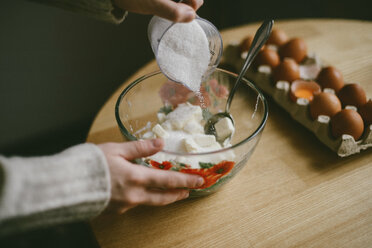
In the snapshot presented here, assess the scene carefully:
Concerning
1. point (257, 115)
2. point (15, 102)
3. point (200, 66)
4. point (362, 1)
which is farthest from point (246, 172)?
point (362, 1)

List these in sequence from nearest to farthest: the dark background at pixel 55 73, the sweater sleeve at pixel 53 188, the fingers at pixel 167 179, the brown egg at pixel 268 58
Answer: the sweater sleeve at pixel 53 188 < the fingers at pixel 167 179 < the brown egg at pixel 268 58 < the dark background at pixel 55 73

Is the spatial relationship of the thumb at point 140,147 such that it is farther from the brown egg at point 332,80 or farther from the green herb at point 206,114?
the brown egg at point 332,80

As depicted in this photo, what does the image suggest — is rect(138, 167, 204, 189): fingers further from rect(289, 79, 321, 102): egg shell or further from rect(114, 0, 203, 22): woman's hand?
rect(289, 79, 321, 102): egg shell

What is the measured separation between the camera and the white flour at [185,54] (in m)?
0.83

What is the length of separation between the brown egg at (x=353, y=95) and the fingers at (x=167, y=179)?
0.65 meters

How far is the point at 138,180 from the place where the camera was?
631 mm

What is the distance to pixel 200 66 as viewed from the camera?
87 centimetres

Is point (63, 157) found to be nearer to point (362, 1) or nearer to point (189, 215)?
point (189, 215)

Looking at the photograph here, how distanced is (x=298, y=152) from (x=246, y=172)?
7.7 inches

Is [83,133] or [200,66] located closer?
[200,66]

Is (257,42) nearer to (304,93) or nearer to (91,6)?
(304,93)

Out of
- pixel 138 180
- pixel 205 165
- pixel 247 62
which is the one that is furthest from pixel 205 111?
pixel 138 180

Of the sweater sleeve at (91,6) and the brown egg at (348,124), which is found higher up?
the sweater sleeve at (91,6)

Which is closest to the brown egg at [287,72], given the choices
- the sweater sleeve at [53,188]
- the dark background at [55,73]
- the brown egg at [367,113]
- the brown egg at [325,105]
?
the brown egg at [325,105]
